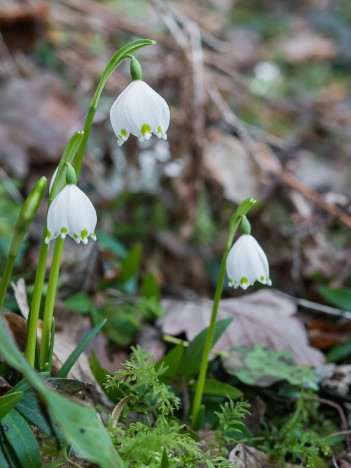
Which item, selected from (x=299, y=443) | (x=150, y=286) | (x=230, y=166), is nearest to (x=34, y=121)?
(x=230, y=166)

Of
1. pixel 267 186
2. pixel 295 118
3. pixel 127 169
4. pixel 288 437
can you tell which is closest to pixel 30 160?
pixel 127 169

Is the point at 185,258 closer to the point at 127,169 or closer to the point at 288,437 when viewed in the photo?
the point at 127,169

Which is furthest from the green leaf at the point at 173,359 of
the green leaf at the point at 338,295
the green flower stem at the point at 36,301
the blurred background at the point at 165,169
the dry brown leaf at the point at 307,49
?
the dry brown leaf at the point at 307,49

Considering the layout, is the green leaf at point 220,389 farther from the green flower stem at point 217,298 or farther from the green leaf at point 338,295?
the green leaf at point 338,295

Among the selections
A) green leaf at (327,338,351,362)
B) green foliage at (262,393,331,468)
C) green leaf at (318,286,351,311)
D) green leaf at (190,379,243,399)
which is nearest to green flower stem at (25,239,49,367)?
green leaf at (190,379,243,399)

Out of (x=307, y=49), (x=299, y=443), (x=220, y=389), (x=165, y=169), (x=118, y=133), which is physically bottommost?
(x=299, y=443)

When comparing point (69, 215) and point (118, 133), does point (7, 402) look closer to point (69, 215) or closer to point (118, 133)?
point (69, 215)
